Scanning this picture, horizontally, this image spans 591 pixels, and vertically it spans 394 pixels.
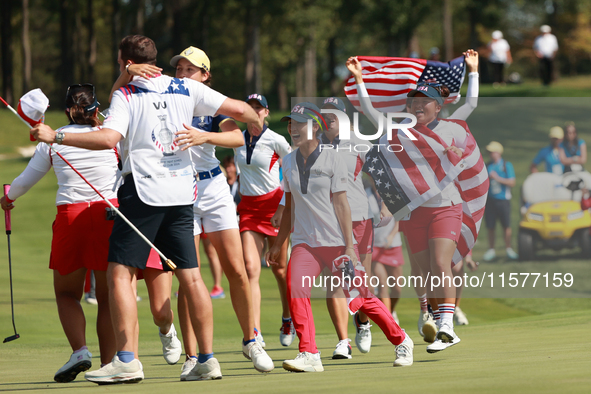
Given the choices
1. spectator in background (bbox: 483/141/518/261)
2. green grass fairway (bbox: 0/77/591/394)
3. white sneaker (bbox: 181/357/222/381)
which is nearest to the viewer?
green grass fairway (bbox: 0/77/591/394)

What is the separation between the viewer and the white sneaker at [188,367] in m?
5.50

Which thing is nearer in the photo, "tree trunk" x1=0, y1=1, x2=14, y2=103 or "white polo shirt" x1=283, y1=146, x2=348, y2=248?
"white polo shirt" x1=283, y1=146, x2=348, y2=248

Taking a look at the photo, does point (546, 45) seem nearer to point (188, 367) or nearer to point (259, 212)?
point (259, 212)

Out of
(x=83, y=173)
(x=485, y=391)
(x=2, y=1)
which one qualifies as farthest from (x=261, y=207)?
(x=2, y=1)

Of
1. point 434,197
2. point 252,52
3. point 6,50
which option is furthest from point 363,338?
point 6,50

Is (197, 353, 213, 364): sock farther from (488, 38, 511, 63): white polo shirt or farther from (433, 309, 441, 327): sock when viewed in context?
(488, 38, 511, 63): white polo shirt

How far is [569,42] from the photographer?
57281 mm

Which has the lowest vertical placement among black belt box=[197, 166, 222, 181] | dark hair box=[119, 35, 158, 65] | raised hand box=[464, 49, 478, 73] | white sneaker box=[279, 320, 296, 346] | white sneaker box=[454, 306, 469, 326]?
white sneaker box=[454, 306, 469, 326]

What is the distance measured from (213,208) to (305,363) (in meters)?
1.47

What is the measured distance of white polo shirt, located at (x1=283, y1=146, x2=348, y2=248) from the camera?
19.9 feet

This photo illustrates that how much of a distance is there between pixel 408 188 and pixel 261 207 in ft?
5.47

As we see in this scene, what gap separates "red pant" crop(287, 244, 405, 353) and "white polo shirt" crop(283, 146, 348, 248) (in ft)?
0.30

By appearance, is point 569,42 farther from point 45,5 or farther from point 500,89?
point 45,5

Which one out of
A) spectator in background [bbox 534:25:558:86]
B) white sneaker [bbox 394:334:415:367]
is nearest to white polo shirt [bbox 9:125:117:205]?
white sneaker [bbox 394:334:415:367]
